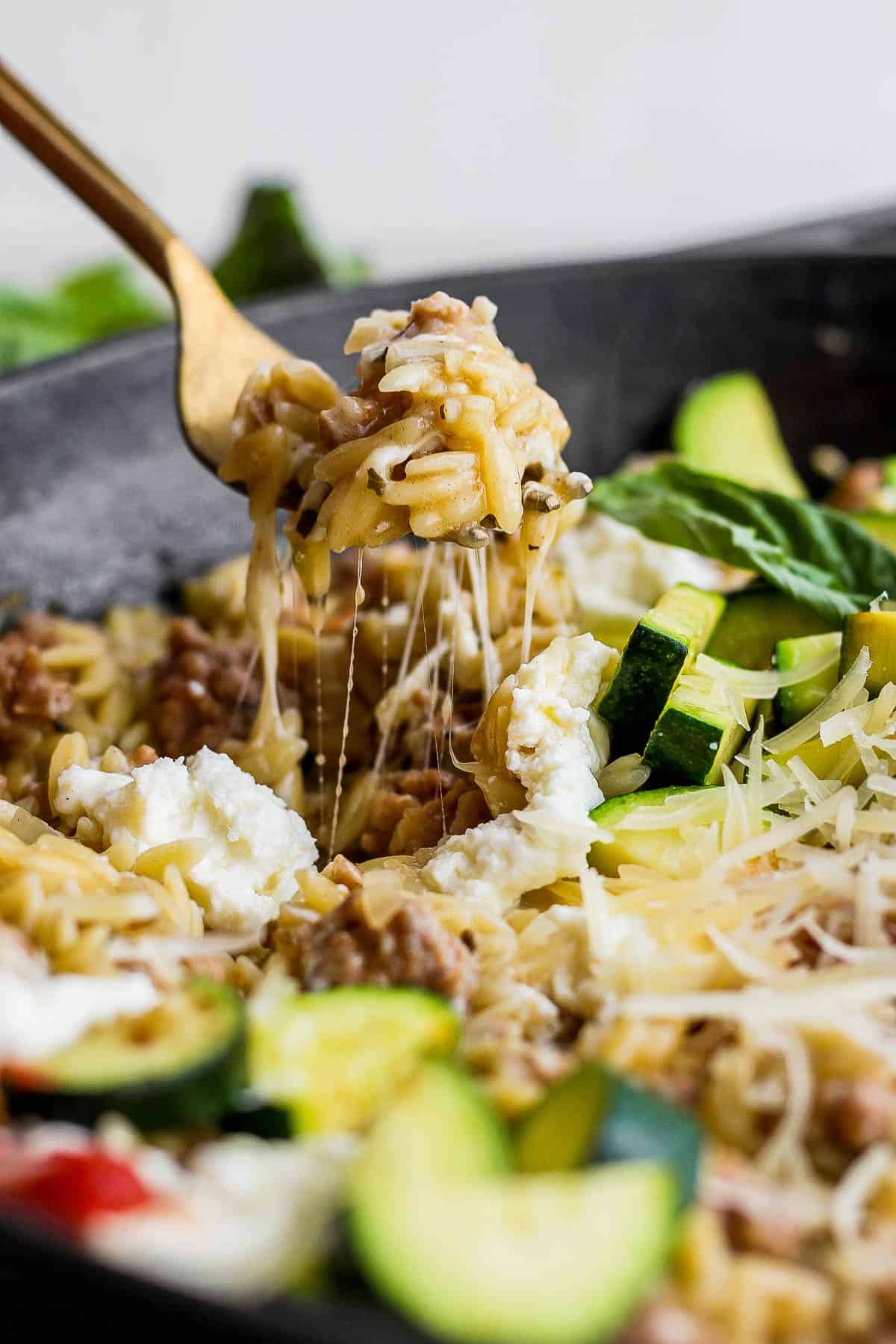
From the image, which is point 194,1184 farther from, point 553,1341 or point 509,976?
point 509,976

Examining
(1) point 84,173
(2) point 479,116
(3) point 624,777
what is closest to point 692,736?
(3) point 624,777

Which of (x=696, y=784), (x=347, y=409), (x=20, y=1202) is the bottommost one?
(x=696, y=784)

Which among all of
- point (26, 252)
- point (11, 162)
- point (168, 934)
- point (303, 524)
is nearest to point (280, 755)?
point (303, 524)

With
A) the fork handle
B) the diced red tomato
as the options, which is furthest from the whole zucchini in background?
the diced red tomato

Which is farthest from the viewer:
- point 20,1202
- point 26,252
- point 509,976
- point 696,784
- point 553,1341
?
point 26,252

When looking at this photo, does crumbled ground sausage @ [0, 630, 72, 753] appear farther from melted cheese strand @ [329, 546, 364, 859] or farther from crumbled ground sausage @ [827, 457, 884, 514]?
→ crumbled ground sausage @ [827, 457, 884, 514]
